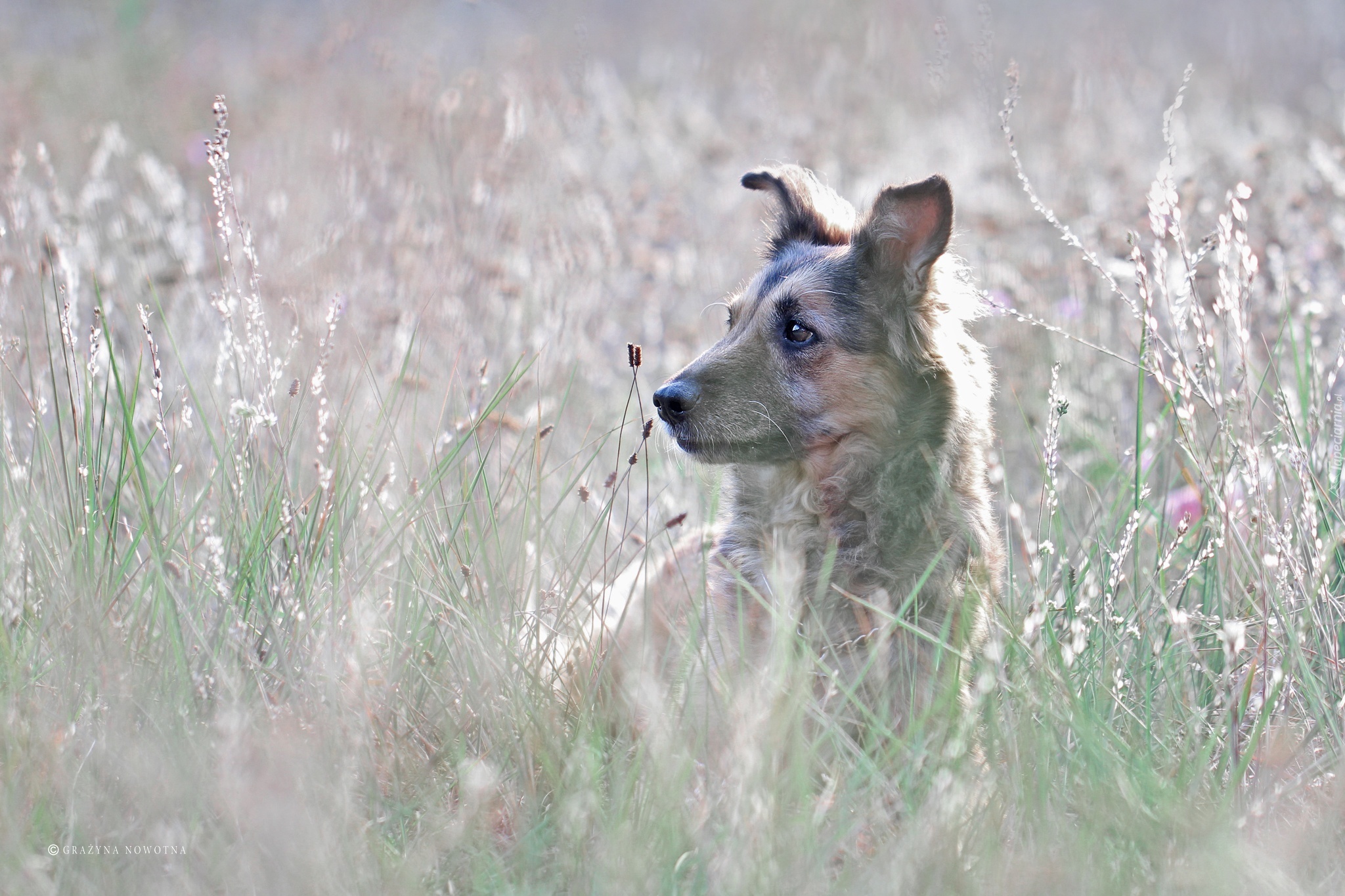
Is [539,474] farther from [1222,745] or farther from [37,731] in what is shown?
[1222,745]

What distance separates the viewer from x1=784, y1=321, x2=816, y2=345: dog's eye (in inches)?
124

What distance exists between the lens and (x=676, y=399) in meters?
3.00

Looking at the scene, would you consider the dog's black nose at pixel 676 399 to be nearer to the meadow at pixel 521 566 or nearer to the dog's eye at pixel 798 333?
the meadow at pixel 521 566

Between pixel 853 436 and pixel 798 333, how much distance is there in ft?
1.17

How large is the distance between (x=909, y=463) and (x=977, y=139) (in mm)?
4728

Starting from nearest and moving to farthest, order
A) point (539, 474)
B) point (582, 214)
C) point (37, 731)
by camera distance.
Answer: point (37, 731), point (539, 474), point (582, 214)

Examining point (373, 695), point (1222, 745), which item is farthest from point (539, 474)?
point (1222, 745)

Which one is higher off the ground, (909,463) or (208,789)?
(909,463)

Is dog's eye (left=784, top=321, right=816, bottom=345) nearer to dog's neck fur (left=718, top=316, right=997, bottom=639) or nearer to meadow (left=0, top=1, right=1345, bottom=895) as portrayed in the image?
dog's neck fur (left=718, top=316, right=997, bottom=639)

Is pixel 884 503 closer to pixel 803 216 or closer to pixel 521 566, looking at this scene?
pixel 521 566

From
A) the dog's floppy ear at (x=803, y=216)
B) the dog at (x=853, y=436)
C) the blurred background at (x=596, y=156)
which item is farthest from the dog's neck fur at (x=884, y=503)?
the dog's floppy ear at (x=803, y=216)

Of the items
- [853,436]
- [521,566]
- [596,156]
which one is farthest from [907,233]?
[596,156]

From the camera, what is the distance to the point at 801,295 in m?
3.20

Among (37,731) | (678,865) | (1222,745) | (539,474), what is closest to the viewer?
(678,865)
